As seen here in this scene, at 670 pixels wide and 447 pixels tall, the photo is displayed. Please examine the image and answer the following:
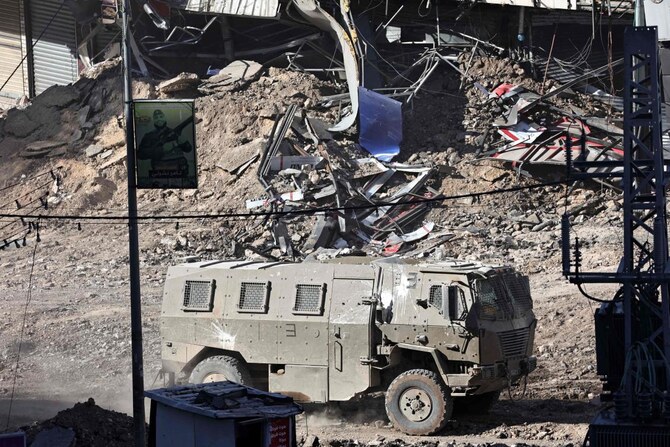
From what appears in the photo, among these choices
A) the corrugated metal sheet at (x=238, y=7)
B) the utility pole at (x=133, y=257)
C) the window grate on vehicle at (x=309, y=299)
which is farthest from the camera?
the corrugated metal sheet at (x=238, y=7)

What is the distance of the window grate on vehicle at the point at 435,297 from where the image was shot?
1944cm

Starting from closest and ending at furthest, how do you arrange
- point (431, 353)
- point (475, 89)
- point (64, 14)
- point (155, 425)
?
point (155, 425), point (431, 353), point (475, 89), point (64, 14)

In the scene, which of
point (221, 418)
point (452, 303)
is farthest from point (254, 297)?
point (221, 418)

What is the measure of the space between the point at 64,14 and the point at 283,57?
7.55m

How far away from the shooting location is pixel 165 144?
18.0 m

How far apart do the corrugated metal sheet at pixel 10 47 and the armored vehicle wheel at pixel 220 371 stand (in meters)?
21.8

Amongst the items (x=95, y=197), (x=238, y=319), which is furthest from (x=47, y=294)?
(x=238, y=319)

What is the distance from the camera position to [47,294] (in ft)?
92.7

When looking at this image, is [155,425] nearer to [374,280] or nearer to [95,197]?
[374,280]

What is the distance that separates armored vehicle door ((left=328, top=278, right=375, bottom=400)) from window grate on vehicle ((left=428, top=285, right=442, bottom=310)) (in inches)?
36.2

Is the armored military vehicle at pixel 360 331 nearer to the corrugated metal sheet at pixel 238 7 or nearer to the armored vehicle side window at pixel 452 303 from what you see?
the armored vehicle side window at pixel 452 303

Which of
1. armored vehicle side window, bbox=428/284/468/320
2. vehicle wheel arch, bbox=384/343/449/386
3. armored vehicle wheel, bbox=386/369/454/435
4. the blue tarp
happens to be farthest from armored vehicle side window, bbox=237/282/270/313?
the blue tarp

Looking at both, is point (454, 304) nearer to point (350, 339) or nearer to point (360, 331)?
point (360, 331)

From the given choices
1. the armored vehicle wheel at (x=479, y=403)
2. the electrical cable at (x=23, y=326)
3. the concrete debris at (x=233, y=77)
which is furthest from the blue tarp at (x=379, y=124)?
the armored vehicle wheel at (x=479, y=403)
